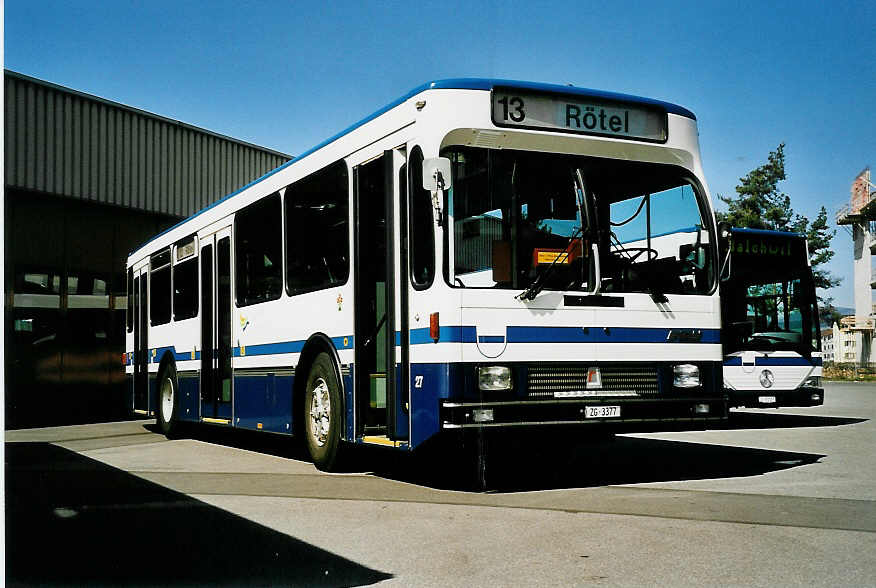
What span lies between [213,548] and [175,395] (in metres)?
9.74

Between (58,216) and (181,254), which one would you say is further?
(58,216)

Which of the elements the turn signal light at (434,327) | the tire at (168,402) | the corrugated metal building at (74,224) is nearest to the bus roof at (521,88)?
the turn signal light at (434,327)

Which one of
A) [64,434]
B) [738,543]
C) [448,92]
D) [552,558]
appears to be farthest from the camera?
[64,434]

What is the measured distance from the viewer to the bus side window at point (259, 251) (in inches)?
442

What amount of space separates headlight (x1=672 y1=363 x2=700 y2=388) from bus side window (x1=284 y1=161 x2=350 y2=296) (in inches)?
121

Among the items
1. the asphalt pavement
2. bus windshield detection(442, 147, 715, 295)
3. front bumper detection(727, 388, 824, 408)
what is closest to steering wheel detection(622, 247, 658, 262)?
bus windshield detection(442, 147, 715, 295)

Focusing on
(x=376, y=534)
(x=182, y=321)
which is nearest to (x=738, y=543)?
(x=376, y=534)

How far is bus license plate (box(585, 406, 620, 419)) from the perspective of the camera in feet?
27.0

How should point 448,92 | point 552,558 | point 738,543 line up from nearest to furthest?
1. point 552,558
2. point 738,543
3. point 448,92

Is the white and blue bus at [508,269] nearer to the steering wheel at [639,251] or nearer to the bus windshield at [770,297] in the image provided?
the steering wheel at [639,251]

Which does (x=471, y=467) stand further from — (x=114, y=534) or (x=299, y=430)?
(x=114, y=534)

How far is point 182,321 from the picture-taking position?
14.9 m

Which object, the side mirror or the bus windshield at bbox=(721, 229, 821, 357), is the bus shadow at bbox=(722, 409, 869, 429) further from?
the side mirror

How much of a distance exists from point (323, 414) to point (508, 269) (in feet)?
9.55
